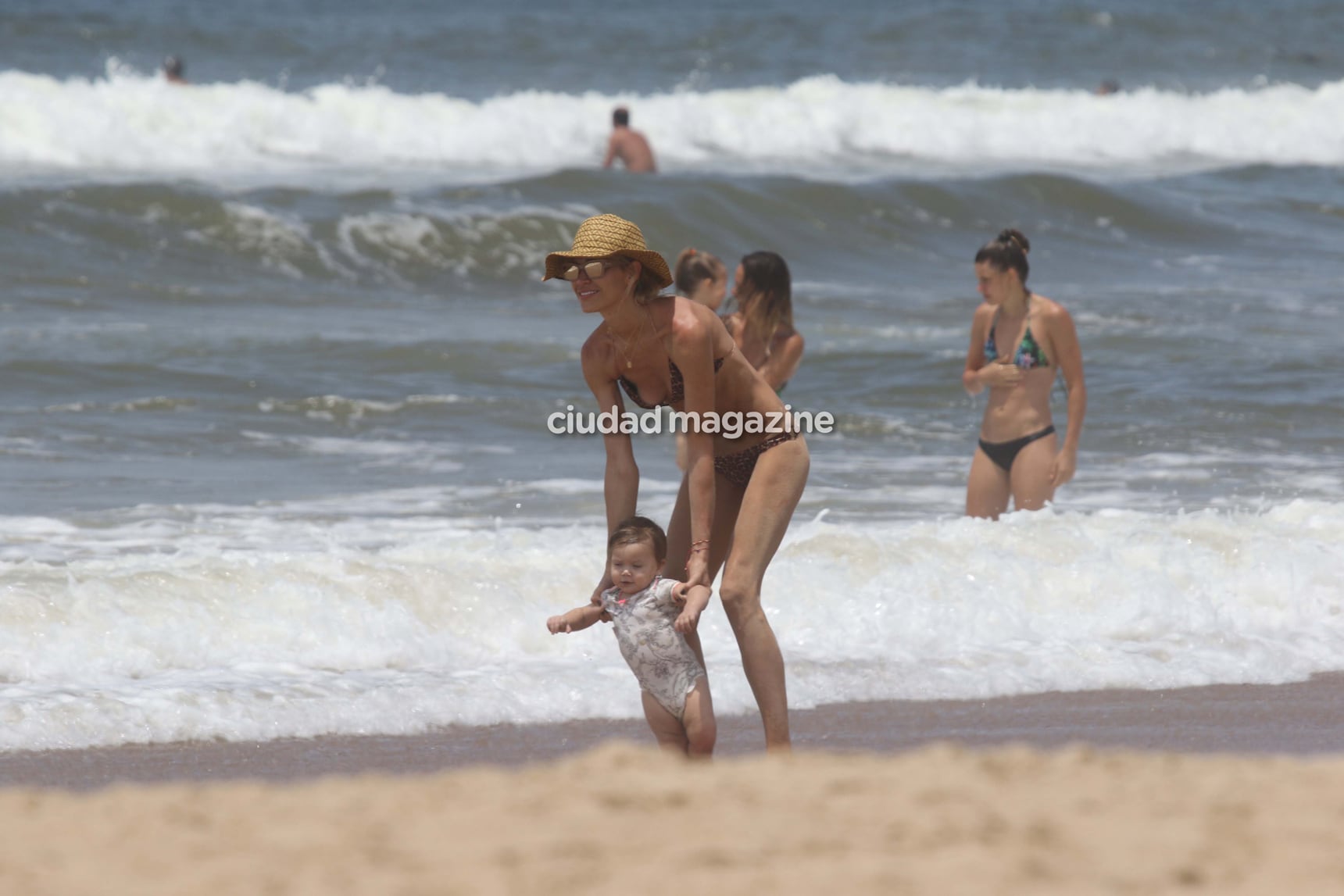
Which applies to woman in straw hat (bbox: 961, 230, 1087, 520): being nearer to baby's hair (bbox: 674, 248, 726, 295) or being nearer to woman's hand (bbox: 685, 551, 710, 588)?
baby's hair (bbox: 674, 248, 726, 295)

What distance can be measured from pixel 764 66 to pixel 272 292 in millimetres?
21743

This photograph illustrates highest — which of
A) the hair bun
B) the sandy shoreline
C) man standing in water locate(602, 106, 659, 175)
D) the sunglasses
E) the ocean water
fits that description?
man standing in water locate(602, 106, 659, 175)

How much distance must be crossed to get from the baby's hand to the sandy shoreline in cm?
119

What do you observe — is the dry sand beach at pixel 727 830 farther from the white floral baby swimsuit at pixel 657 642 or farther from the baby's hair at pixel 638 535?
the baby's hair at pixel 638 535

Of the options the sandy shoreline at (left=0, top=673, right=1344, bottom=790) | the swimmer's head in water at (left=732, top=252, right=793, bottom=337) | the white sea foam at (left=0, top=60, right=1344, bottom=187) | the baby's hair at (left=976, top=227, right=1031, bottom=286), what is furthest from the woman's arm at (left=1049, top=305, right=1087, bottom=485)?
the white sea foam at (left=0, top=60, right=1344, bottom=187)

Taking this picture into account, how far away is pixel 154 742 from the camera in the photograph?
18.1 ft

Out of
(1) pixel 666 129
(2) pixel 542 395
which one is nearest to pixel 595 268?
(2) pixel 542 395

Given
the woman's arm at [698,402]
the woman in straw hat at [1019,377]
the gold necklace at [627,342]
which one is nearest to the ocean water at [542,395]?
the woman in straw hat at [1019,377]

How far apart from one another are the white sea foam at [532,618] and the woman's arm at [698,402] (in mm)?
1734

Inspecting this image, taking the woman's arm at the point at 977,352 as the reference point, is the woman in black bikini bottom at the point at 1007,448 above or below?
below

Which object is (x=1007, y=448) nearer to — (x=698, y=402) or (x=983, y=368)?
(x=983, y=368)

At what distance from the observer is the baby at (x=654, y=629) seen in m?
4.50

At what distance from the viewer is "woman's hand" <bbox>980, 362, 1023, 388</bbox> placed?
24.6ft

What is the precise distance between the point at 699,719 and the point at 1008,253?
3.38 metres
